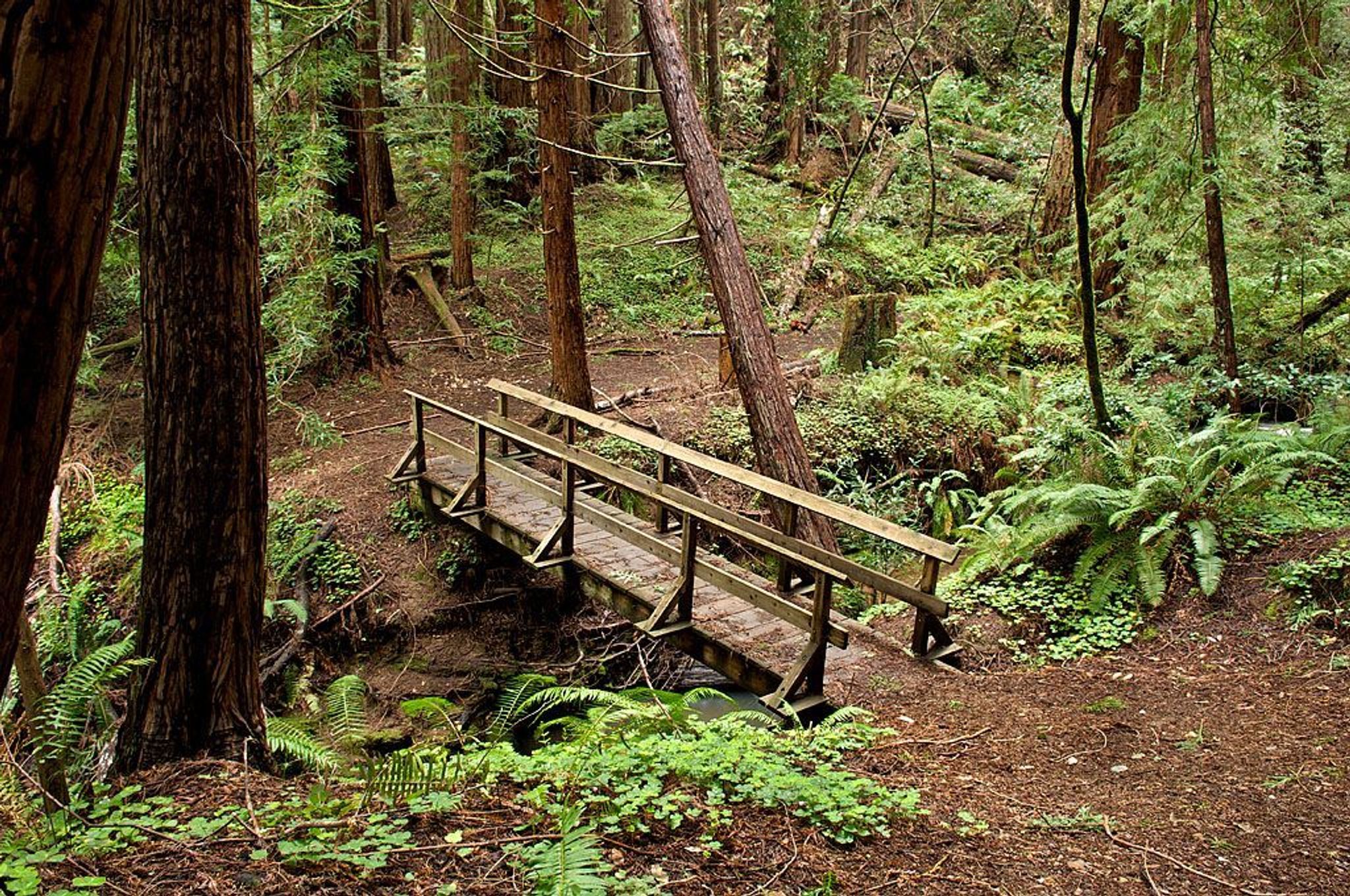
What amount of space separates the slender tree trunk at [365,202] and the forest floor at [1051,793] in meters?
6.66

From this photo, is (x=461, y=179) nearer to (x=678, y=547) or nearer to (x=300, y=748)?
(x=678, y=547)

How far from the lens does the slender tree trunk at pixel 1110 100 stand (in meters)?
13.9

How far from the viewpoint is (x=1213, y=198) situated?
9.18 m

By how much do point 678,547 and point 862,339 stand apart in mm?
6254

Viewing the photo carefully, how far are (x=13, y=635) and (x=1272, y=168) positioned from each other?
1420 centimetres

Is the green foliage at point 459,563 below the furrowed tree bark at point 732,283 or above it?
below

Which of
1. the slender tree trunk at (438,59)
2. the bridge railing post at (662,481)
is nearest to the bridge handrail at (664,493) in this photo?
the bridge railing post at (662,481)

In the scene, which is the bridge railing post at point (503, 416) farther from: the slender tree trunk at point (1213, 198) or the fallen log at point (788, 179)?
the fallen log at point (788, 179)

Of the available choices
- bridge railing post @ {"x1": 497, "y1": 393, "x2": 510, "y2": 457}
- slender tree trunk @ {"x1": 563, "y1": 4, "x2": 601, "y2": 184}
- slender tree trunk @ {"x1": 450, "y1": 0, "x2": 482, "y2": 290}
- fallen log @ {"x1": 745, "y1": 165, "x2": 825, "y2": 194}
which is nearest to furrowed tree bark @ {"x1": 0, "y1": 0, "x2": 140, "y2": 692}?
bridge railing post @ {"x1": 497, "y1": 393, "x2": 510, "y2": 457}

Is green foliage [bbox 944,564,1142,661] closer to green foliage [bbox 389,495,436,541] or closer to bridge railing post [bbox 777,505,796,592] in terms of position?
bridge railing post [bbox 777,505,796,592]

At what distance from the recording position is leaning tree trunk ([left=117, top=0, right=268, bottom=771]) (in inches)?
178

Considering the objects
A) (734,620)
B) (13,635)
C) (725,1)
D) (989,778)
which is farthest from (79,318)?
(725,1)

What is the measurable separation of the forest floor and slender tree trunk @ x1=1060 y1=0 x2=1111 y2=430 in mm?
2155

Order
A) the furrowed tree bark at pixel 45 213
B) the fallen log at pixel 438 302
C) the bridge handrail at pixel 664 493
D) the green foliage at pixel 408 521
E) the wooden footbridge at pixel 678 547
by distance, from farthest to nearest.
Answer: the fallen log at pixel 438 302
the green foliage at pixel 408 521
the bridge handrail at pixel 664 493
the wooden footbridge at pixel 678 547
the furrowed tree bark at pixel 45 213
